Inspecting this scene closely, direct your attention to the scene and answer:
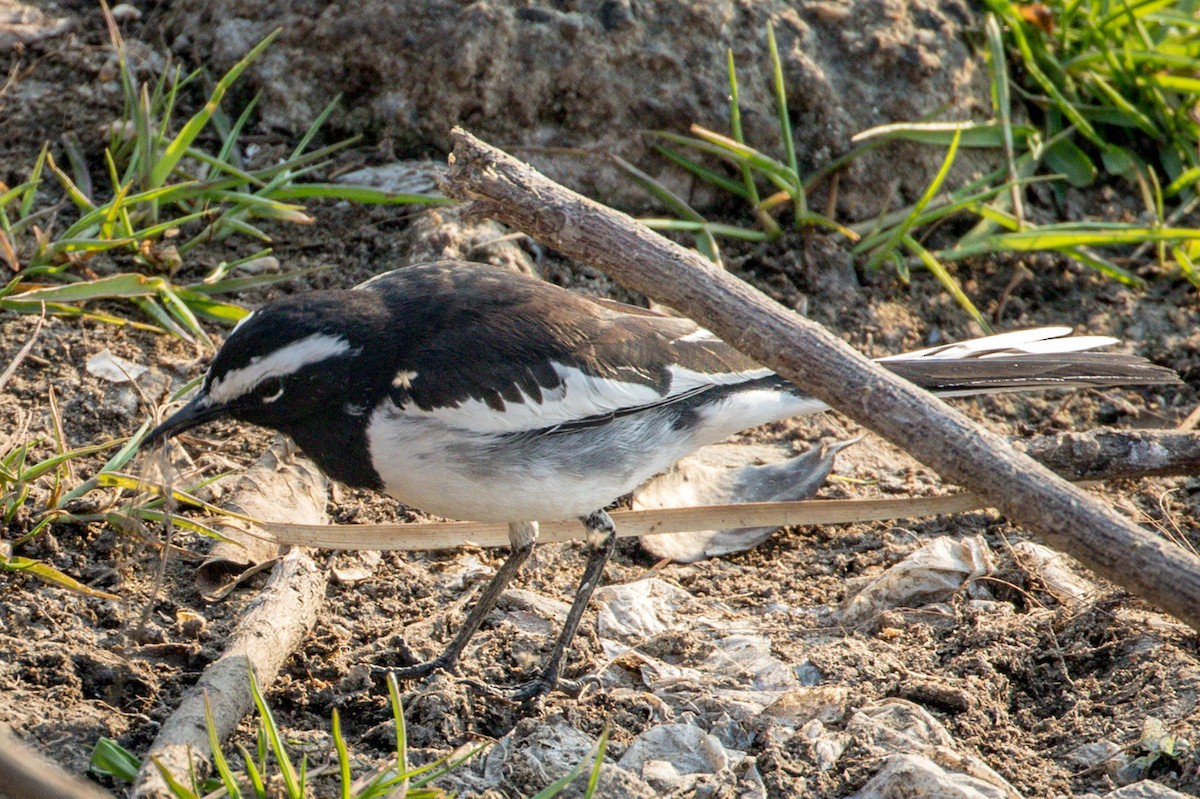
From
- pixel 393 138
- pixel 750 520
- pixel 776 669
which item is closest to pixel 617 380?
pixel 750 520

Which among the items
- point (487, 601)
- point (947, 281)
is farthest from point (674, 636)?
point (947, 281)

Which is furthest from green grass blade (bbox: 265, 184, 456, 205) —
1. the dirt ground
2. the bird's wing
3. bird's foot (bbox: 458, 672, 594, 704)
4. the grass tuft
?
bird's foot (bbox: 458, 672, 594, 704)

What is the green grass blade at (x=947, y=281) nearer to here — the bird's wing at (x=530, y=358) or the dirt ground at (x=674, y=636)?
the dirt ground at (x=674, y=636)

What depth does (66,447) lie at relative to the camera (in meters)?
5.02

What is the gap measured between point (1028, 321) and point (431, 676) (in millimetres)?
3711

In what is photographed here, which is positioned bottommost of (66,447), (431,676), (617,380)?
(431,676)

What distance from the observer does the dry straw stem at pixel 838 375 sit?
3.43 meters

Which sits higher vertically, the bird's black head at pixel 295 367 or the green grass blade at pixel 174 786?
the bird's black head at pixel 295 367

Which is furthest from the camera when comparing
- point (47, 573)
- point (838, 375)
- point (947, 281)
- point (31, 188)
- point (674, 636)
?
point (947, 281)

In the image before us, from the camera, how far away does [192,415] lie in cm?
446

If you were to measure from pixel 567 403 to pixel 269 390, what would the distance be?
1.04 m

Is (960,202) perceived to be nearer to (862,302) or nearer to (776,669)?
(862,302)

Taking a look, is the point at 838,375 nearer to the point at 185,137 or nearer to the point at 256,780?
the point at 256,780

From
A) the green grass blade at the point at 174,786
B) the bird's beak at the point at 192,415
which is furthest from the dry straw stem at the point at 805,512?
the green grass blade at the point at 174,786
